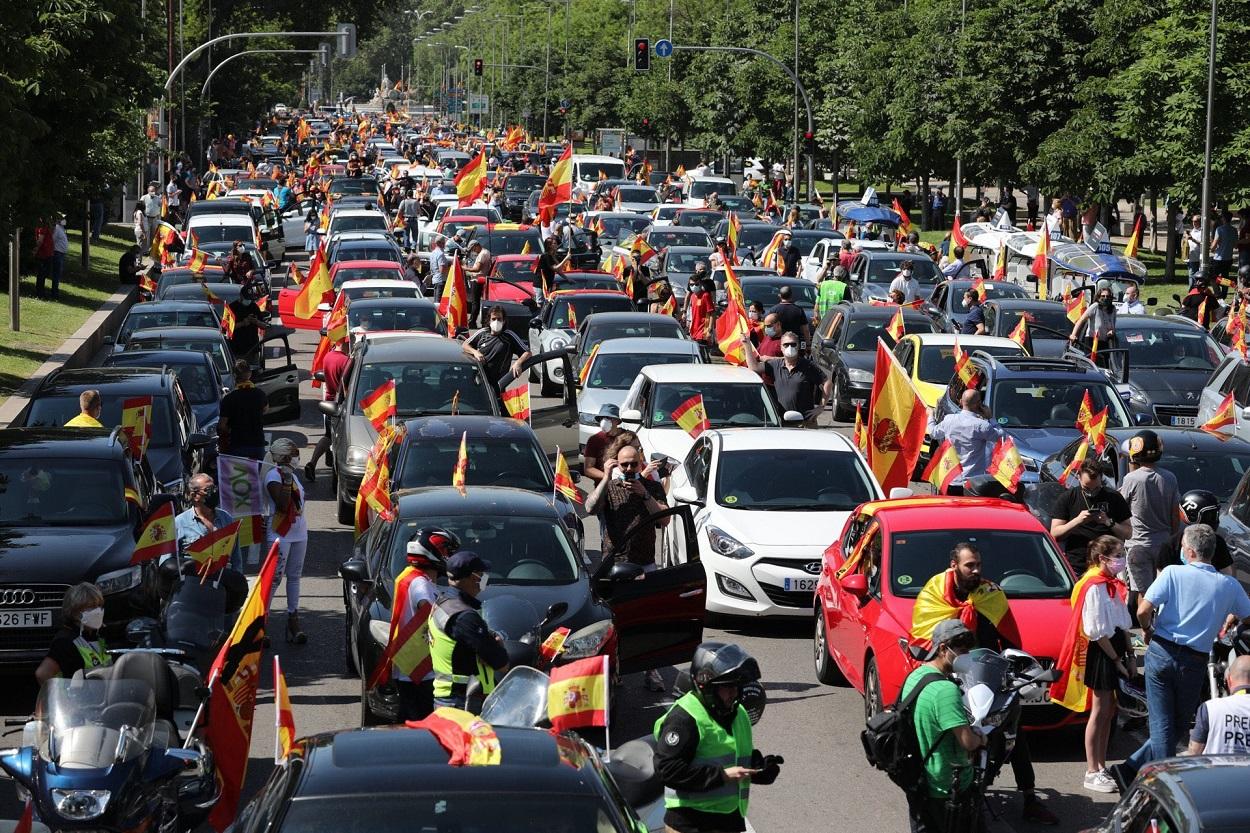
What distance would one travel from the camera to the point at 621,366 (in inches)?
950

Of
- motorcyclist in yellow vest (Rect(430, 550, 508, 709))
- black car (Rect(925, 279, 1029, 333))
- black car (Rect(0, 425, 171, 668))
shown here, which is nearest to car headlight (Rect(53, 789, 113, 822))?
motorcyclist in yellow vest (Rect(430, 550, 508, 709))

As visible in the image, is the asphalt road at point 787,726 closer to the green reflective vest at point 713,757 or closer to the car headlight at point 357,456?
the car headlight at point 357,456

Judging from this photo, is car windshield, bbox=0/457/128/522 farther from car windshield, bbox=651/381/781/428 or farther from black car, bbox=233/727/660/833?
black car, bbox=233/727/660/833

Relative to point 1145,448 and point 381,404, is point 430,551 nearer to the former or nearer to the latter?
point 1145,448

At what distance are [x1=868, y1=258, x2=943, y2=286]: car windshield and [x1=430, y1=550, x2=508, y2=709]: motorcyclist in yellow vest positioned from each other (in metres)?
27.2

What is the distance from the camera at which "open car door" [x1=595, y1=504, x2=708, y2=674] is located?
497 inches

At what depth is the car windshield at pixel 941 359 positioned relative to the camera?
24984 millimetres

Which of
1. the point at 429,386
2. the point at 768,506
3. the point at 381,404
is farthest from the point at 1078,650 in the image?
the point at 429,386

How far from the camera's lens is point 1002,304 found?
99.8 ft

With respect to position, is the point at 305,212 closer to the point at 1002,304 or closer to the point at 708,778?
the point at 1002,304

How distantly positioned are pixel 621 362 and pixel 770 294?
9358 millimetres

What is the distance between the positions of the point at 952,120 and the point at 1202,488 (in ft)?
123

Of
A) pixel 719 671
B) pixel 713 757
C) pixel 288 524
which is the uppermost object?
pixel 719 671

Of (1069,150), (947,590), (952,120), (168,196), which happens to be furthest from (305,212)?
(947,590)
